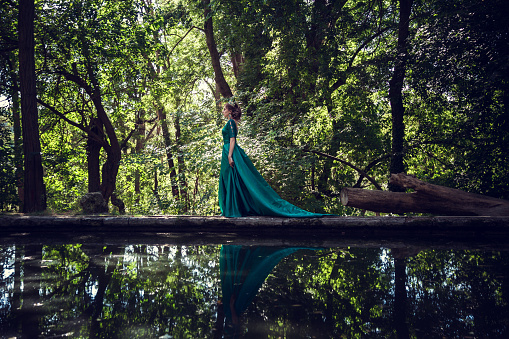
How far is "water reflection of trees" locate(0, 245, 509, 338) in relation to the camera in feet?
7.22

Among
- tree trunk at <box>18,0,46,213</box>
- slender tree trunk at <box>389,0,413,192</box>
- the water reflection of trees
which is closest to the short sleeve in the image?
the water reflection of trees

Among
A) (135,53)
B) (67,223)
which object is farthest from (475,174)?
(135,53)

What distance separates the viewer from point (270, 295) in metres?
2.84

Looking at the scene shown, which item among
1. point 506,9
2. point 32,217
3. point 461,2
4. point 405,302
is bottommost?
point 405,302

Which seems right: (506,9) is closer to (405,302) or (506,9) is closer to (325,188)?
(325,188)

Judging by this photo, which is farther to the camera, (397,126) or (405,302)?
(397,126)

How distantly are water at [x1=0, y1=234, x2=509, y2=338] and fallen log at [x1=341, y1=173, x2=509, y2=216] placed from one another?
1.98m

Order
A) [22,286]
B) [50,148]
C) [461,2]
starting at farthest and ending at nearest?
[50,148]
[461,2]
[22,286]

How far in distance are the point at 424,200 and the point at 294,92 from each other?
21.8 ft

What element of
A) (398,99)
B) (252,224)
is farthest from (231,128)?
(398,99)

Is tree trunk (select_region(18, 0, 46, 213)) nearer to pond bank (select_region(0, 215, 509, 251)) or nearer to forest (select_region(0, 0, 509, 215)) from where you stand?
forest (select_region(0, 0, 509, 215))

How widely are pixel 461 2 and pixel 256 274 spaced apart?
305 inches

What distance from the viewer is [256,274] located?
3.41 m

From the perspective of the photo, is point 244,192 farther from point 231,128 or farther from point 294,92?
point 294,92
